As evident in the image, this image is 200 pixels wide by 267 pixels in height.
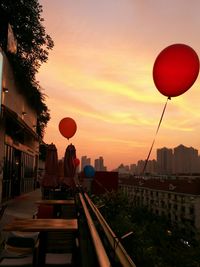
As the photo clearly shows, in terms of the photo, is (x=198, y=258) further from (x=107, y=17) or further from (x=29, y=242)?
(x=107, y=17)

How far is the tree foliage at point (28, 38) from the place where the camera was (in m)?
20.7

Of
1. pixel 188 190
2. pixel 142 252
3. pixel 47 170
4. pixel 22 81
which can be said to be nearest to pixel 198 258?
pixel 142 252

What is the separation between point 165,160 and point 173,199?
2949 inches

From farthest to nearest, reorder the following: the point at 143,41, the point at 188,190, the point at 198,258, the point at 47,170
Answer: the point at 47,170, the point at 143,41, the point at 188,190, the point at 198,258

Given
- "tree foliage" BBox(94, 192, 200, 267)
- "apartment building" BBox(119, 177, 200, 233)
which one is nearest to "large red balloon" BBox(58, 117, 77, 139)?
"tree foliage" BBox(94, 192, 200, 267)

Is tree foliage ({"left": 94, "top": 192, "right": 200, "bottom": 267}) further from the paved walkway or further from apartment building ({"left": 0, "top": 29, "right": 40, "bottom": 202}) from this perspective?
apartment building ({"left": 0, "top": 29, "right": 40, "bottom": 202})

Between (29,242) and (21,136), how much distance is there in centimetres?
1567

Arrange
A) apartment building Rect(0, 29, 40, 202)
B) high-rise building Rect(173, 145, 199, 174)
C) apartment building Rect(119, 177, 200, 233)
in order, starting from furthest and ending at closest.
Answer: high-rise building Rect(173, 145, 199, 174)
apartment building Rect(0, 29, 40, 202)
apartment building Rect(119, 177, 200, 233)

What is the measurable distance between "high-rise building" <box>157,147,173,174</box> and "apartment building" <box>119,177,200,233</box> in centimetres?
7027

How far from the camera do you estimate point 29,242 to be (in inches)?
219

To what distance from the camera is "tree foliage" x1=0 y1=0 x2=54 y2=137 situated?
20.7 meters

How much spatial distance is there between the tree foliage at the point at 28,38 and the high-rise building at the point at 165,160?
60.8 meters

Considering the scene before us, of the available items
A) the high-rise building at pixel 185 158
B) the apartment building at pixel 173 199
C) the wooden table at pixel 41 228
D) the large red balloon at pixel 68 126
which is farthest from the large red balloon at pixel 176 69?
the high-rise building at pixel 185 158

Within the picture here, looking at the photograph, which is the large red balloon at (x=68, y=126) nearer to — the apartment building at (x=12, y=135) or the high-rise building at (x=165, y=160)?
the apartment building at (x=12, y=135)
